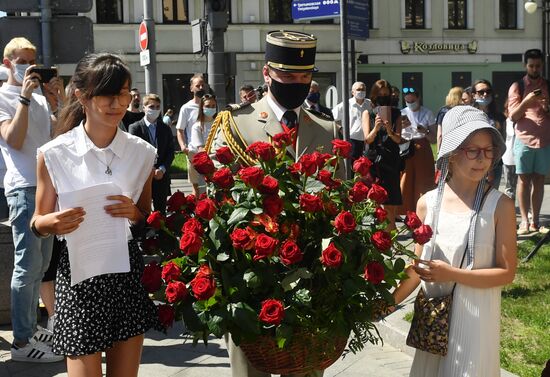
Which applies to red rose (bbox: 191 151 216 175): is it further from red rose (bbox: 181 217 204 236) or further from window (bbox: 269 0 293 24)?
window (bbox: 269 0 293 24)

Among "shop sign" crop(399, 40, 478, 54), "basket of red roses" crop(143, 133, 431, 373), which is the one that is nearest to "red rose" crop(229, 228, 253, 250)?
"basket of red roses" crop(143, 133, 431, 373)

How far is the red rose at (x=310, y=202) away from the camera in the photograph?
2885 millimetres

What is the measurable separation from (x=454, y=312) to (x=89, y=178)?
1581 millimetres

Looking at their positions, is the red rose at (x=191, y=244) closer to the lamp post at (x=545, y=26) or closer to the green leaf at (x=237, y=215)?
the green leaf at (x=237, y=215)

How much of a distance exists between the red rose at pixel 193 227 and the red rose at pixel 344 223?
477 mm

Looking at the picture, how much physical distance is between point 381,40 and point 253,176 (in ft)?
111

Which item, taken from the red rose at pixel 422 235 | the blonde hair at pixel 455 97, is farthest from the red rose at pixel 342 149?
the blonde hair at pixel 455 97

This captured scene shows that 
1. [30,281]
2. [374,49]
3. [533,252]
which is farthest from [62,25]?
[374,49]

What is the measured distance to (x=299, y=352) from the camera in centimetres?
290

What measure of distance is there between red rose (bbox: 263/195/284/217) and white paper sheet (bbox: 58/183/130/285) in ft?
2.40

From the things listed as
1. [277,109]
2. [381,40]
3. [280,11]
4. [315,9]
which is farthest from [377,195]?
[381,40]

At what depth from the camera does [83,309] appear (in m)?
3.30

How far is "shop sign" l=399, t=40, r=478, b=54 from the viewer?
119 feet

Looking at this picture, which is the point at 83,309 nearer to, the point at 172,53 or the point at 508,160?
the point at 508,160
